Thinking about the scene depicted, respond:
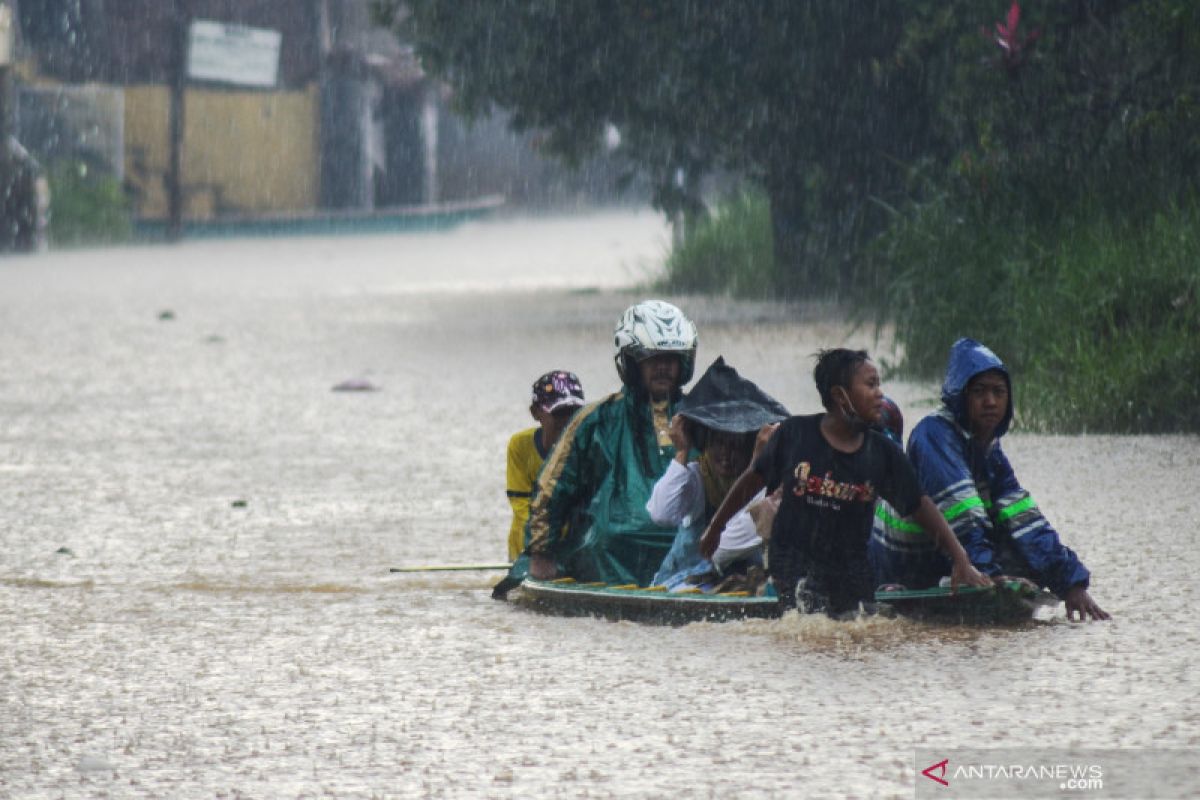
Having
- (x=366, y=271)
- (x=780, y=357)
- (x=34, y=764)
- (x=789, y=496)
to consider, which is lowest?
(x=366, y=271)

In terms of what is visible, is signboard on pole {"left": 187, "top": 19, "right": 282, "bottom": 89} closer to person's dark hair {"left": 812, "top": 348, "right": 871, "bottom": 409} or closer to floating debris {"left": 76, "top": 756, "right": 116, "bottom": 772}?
person's dark hair {"left": 812, "top": 348, "right": 871, "bottom": 409}

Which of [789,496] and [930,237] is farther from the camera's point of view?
[930,237]

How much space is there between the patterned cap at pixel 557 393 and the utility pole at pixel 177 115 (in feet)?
94.0

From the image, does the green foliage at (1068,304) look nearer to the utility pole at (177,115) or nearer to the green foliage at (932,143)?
the green foliage at (932,143)

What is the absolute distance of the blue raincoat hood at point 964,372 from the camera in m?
5.59

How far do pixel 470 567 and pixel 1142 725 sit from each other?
8.69 feet

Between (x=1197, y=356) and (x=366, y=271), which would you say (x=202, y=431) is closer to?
(x=1197, y=356)

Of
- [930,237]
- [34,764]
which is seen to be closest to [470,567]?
[34,764]

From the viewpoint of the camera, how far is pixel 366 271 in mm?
26406

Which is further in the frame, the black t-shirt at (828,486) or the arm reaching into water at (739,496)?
the arm reaching into water at (739,496)

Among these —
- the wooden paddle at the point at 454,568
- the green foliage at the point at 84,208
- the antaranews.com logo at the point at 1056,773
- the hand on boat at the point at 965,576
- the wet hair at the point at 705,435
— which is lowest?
the green foliage at the point at 84,208

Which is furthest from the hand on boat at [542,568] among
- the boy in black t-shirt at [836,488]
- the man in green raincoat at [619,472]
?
the boy in black t-shirt at [836,488]

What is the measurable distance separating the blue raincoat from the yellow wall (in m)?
32.4

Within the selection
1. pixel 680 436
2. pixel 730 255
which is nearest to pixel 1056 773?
pixel 680 436
